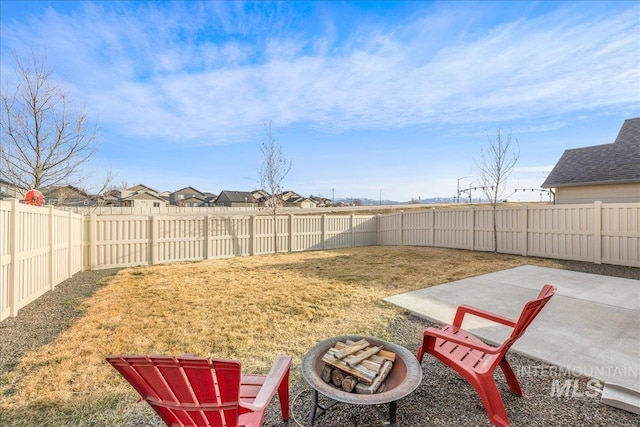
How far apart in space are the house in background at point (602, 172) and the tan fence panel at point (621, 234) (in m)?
5.17

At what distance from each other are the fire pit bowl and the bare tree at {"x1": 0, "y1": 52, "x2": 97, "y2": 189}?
10020 millimetres

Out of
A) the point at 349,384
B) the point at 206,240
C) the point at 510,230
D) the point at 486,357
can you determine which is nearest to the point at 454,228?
the point at 510,230

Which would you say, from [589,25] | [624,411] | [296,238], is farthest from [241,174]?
[624,411]

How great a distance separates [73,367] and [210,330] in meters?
1.33

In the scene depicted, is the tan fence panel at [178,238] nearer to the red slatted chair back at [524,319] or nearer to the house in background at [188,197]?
the red slatted chair back at [524,319]

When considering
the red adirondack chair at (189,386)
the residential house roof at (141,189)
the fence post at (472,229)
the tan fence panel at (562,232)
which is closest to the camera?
the red adirondack chair at (189,386)

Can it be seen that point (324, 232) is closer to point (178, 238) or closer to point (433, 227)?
point (433, 227)

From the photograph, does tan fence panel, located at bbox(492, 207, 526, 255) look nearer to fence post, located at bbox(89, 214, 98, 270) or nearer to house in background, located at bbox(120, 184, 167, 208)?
fence post, located at bbox(89, 214, 98, 270)

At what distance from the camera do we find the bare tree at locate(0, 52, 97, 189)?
7516mm

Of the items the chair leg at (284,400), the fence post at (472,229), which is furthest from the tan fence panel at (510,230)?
the chair leg at (284,400)

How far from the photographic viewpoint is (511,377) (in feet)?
7.76

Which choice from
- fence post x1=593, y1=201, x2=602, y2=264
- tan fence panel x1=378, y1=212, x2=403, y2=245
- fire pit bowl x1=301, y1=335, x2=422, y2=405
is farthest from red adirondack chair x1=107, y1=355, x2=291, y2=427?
tan fence panel x1=378, y1=212, x2=403, y2=245

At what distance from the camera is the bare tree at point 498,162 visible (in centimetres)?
1073

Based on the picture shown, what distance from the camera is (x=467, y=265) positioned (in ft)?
25.8
